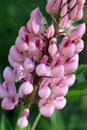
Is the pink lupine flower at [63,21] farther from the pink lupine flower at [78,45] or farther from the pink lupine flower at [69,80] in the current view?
the pink lupine flower at [69,80]

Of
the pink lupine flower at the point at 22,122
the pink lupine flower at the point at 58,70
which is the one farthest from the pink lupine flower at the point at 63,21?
the pink lupine flower at the point at 22,122

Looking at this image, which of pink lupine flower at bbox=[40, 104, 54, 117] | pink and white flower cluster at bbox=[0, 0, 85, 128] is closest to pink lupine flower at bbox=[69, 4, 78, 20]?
pink and white flower cluster at bbox=[0, 0, 85, 128]

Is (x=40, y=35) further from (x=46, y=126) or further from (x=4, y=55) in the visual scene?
(x=4, y=55)

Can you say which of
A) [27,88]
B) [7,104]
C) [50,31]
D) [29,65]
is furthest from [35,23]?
[7,104]

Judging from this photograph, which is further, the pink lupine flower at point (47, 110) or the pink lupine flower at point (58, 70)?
the pink lupine flower at point (47, 110)

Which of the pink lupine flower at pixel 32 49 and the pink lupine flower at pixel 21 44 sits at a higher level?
the pink lupine flower at pixel 21 44

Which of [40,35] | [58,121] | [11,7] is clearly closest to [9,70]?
[40,35]

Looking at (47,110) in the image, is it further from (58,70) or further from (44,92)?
(58,70)

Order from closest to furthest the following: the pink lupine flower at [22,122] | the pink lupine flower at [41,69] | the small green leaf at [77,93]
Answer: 1. the pink lupine flower at [41,69]
2. the pink lupine flower at [22,122]
3. the small green leaf at [77,93]

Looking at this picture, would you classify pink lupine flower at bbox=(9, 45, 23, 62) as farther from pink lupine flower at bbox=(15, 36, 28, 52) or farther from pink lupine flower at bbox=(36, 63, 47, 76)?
pink lupine flower at bbox=(36, 63, 47, 76)

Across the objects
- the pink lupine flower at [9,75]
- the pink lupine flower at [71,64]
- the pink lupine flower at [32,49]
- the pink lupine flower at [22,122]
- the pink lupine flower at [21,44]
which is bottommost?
the pink lupine flower at [22,122]
